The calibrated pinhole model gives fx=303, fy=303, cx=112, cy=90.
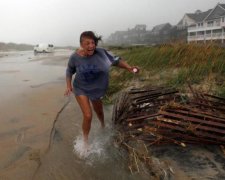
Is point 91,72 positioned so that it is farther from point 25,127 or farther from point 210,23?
point 210,23

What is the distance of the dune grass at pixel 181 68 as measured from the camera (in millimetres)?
6867

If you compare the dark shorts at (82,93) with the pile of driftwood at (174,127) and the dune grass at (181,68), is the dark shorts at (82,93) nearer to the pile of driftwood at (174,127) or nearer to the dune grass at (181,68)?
the pile of driftwood at (174,127)

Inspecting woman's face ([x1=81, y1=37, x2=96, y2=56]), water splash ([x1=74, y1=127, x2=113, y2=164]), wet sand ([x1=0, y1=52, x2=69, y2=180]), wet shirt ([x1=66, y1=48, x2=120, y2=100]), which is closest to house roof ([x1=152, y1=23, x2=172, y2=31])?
wet sand ([x1=0, y1=52, x2=69, y2=180])

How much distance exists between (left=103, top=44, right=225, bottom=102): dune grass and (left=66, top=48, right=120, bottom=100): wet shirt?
8.63ft

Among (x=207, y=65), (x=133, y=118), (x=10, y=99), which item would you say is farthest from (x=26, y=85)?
(x=133, y=118)

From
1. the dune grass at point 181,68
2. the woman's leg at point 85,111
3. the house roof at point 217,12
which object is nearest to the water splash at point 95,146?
the woman's leg at point 85,111

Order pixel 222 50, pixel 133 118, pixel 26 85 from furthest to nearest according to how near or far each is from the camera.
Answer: pixel 26 85 < pixel 222 50 < pixel 133 118

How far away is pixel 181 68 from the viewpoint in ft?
25.4

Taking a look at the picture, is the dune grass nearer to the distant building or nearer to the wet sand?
the wet sand

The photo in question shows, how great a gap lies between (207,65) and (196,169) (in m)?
4.16

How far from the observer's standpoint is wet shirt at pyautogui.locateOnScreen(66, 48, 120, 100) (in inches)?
167

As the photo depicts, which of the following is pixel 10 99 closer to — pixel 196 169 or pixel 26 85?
pixel 26 85

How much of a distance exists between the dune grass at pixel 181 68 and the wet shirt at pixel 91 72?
104 inches

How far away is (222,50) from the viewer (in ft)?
24.8
